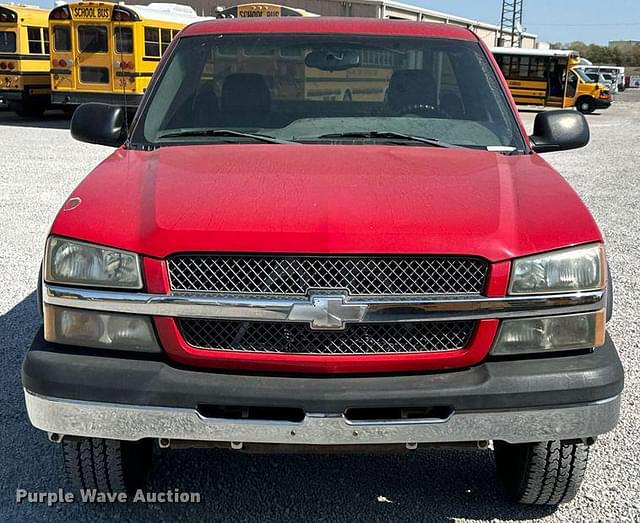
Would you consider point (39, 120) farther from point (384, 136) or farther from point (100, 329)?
point (100, 329)

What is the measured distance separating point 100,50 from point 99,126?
1520cm

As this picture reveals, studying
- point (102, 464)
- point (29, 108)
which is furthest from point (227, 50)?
point (29, 108)

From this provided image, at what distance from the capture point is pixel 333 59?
411 centimetres

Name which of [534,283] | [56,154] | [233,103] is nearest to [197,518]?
[534,283]

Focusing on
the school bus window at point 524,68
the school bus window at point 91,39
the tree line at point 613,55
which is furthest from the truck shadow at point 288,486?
the tree line at point 613,55

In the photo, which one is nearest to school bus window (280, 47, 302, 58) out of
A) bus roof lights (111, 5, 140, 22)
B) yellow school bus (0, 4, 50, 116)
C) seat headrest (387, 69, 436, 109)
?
seat headrest (387, 69, 436, 109)

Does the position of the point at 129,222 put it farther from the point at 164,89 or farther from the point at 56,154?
the point at 56,154

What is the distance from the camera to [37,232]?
7.88m

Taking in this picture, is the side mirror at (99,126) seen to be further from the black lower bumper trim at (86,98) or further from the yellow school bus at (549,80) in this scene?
the yellow school bus at (549,80)

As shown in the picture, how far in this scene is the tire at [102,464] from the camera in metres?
2.89

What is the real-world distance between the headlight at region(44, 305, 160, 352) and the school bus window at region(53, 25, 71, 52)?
1696 cm

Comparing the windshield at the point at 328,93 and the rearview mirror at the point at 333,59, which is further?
the rearview mirror at the point at 333,59

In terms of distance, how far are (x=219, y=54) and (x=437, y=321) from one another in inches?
Result: 86.7

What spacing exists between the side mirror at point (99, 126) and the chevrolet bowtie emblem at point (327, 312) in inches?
73.5
